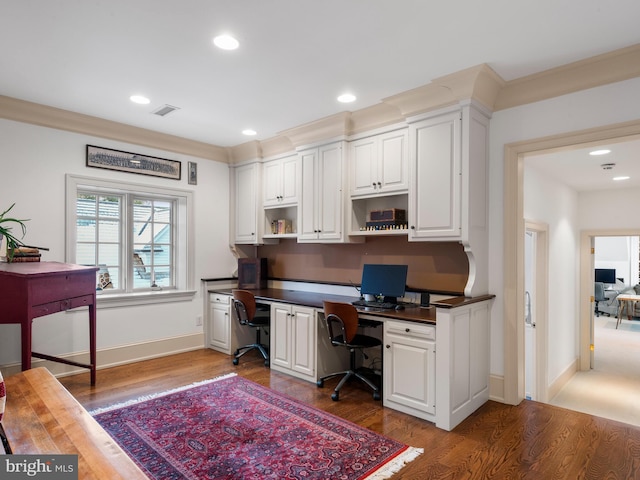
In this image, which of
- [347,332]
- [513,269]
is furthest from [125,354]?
[513,269]

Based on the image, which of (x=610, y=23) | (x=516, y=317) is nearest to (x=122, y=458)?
(x=516, y=317)

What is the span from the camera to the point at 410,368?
3021mm

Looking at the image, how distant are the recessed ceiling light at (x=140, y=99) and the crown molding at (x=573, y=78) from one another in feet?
10.2

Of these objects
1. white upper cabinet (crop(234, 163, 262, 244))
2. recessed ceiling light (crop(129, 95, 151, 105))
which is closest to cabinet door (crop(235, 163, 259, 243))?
white upper cabinet (crop(234, 163, 262, 244))

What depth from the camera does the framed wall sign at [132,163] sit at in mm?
→ 4180

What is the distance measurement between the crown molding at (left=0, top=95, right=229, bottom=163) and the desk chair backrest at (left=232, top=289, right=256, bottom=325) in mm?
1977

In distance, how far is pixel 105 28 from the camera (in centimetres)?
243

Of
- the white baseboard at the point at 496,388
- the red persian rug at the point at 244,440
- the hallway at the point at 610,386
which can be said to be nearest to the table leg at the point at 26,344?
the red persian rug at the point at 244,440

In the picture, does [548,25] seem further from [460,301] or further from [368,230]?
[368,230]

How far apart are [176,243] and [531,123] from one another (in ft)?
13.6

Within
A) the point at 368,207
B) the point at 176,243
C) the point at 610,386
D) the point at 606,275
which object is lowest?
the point at 610,386

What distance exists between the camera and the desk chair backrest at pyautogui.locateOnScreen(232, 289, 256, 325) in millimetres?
4247

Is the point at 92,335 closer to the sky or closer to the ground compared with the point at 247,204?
closer to the ground

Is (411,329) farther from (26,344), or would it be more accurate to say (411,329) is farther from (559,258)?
(559,258)
